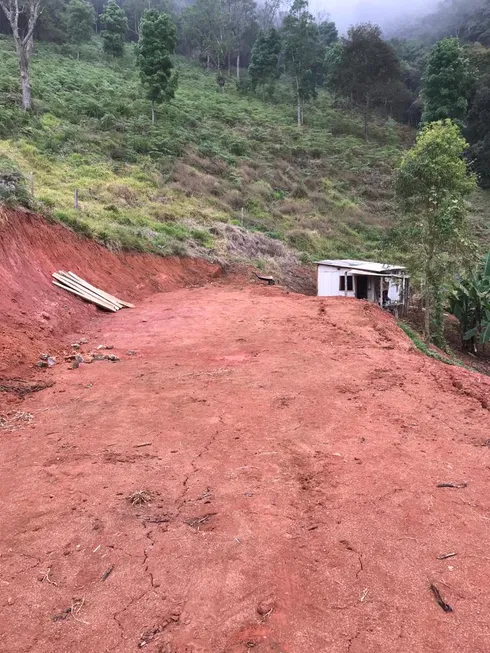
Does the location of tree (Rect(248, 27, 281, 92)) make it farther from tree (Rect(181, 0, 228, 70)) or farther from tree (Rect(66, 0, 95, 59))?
tree (Rect(66, 0, 95, 59))

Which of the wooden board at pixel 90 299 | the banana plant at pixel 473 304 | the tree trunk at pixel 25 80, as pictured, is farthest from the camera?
the tree trunk at pixel 25 80

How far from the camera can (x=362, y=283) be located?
2069 cm

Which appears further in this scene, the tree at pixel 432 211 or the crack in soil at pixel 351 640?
the tree at pixel 432 211

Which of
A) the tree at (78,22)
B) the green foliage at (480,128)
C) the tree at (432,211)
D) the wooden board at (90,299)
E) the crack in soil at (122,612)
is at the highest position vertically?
the tree at (78,22)

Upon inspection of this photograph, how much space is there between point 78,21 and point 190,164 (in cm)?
3291

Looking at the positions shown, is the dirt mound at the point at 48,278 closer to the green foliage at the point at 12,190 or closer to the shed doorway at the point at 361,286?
the green foliage at the point at 12,190

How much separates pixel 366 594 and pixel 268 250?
22.3m

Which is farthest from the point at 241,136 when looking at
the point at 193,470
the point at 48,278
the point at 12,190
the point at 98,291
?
the point at 193,470

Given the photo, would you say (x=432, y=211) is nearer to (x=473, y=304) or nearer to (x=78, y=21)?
(x=473, y=304)

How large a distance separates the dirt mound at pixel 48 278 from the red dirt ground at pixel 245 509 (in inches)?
50.3

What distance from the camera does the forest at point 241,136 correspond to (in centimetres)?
1639

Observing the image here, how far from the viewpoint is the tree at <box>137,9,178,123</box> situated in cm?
3650

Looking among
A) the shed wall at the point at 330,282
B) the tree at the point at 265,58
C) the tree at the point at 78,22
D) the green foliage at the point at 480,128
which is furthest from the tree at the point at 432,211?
the tree at the point at 78,22

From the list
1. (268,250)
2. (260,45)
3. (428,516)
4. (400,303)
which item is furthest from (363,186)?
(428,516)
